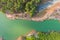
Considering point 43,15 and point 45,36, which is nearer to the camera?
point 45,36

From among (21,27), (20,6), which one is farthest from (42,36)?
(20,6)

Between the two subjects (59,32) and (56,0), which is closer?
(59,32)

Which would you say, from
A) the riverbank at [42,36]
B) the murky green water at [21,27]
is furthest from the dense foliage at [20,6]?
the riverbank at [42,36]

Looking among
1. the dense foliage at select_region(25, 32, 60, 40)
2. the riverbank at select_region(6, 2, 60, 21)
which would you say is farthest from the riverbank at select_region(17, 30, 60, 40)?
the riverbank at select_region(6, 2, 60, 21)

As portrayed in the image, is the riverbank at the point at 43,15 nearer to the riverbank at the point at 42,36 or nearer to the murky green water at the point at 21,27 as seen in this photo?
the murky green water at the point at 21,27

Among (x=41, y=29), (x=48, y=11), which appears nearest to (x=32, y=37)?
(x=41, y=29)

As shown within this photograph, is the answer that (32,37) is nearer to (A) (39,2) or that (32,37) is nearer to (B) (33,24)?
(B) (33,24)

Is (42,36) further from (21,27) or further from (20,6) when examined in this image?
(20,6)
